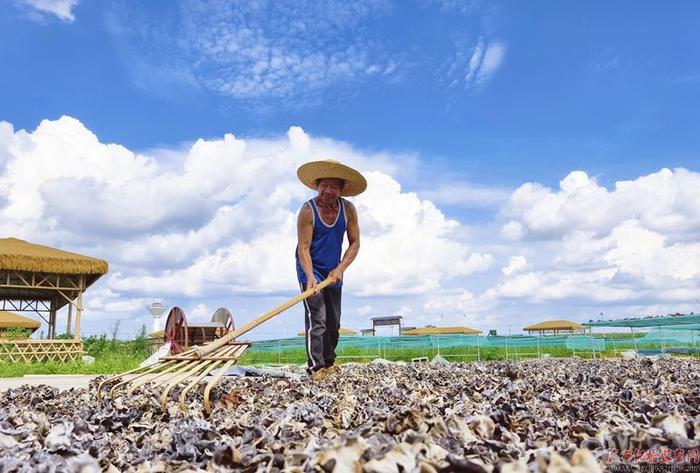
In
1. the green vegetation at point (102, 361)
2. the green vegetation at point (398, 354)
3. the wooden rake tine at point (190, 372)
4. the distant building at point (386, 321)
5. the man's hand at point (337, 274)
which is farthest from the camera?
the distant building at point (386, 321)

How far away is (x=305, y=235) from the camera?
5855 millimetres

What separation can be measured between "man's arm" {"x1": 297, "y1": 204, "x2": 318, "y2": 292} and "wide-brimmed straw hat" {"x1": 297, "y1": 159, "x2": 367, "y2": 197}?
34 cm

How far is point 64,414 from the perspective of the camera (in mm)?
3518

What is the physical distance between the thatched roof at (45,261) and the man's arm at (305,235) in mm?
12624

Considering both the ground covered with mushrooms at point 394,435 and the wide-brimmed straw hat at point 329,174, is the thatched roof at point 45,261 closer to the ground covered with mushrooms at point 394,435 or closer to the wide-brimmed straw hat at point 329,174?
the wide-brimmed straw hat at point 329,174

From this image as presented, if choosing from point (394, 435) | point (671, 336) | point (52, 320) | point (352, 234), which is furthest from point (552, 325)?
point (394, 435)

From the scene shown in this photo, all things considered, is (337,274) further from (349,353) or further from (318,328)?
(349,353)

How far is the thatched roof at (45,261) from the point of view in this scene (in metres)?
15.4

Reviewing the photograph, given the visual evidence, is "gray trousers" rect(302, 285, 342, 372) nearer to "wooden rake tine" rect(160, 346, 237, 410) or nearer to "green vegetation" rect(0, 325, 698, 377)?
"wooden rake tine" rect(160, 346, 237, 410)

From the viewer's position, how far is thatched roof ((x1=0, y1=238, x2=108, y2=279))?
50.5 ft

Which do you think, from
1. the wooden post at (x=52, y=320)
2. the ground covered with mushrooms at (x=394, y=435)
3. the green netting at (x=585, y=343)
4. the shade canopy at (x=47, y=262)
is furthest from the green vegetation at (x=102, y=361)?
the green netting at (x=585, y=343)

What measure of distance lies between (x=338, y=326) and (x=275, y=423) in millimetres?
3651

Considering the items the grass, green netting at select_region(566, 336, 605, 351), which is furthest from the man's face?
green netting at select_region(566, 336, 605, 351)

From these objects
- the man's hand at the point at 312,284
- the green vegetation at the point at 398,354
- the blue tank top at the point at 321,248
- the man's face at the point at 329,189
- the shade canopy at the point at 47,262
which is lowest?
the green vegetation at the point at 398,354
